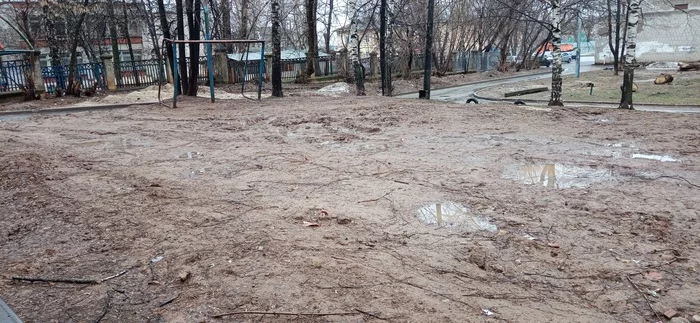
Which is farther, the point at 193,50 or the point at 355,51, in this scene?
the point at 355,51

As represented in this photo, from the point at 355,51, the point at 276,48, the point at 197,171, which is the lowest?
the point at 197,171

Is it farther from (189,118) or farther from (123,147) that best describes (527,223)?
(189,118)

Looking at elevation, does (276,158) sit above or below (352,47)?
below

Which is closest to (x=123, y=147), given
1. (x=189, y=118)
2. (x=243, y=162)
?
(x=243, y=162)

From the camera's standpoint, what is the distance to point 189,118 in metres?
12.7

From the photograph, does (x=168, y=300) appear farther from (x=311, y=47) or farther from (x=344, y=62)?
(x=311, y=47)

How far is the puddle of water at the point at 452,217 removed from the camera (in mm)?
4680

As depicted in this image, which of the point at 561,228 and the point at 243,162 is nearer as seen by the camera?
the point at 561,228

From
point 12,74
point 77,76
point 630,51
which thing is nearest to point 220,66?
point 77,76

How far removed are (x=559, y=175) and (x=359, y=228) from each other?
10.8ft

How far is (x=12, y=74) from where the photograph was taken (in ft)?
62.0

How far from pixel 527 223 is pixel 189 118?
396 inches

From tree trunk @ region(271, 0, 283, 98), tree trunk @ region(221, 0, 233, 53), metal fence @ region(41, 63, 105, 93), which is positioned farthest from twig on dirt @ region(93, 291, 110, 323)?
tree trunk @ region(221, 0, 233, 53)

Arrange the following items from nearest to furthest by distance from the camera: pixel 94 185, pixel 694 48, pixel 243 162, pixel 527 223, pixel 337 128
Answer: pixel 527 223
pixel 94 185
pixel 243 162
pixel 337 128
pixel 694 48
